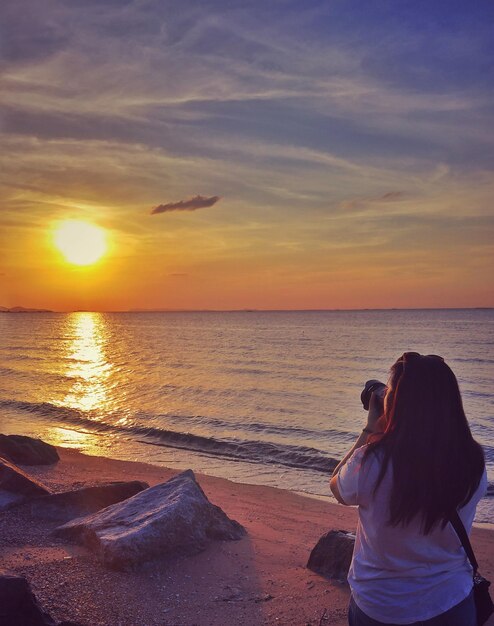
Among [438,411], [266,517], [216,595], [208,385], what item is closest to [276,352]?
[208,385]

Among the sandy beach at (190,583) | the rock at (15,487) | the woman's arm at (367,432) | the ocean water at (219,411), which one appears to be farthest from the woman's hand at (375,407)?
the ocean water at (219,411)

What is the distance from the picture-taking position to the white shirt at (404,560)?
9.31 feet

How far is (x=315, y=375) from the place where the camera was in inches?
1359

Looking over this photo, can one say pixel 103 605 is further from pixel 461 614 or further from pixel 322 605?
pixel 461 614

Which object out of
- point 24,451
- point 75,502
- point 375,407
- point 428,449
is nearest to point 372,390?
point 375,407

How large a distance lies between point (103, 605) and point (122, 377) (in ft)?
97.7

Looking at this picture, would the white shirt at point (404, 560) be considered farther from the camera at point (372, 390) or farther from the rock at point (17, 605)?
the rock at point (17, 605)

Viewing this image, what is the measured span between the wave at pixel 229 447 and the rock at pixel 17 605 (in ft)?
33.5

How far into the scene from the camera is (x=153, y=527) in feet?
21.4

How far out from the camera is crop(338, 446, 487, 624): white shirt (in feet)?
9.31

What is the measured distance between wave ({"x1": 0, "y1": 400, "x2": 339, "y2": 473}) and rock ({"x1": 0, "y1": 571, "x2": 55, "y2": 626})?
10216 mm

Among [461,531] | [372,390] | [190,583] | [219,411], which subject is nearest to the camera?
[461,531]

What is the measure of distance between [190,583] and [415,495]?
4146 millimetres

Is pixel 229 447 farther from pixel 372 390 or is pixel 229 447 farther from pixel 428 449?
pixel 428 449
